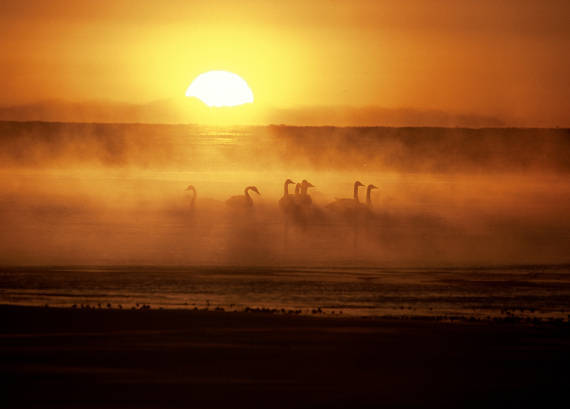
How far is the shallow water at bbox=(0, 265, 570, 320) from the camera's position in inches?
487

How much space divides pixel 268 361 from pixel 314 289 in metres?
5.07

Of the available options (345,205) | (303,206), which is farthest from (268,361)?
(345,205)

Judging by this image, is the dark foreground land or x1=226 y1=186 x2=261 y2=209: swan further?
x1=226 y1=186 x2=261 y2=209: swan

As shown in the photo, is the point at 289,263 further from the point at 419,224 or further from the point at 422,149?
the point at 422,149

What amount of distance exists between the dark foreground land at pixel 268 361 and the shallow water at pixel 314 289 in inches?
60.2

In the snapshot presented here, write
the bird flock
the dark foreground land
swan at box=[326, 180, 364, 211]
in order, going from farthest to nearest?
1. swan at box=[326, 180, 364, 211]
2. the bird flock
3. the dark foreground land

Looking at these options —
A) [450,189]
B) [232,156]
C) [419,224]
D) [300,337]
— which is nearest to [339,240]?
[419,224]

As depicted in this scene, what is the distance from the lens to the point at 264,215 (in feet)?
86.3

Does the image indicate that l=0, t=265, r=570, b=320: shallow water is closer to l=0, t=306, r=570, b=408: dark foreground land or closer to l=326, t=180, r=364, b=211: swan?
l=0, t=306, r=570, b=408: dark foreground land

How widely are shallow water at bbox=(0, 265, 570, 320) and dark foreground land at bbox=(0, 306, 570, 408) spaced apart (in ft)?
5.02

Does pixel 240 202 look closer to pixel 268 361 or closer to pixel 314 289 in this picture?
pixel 314 289

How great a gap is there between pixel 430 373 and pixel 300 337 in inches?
63.0

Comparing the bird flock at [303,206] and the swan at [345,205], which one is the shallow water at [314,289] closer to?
the bird flock at [303,206]

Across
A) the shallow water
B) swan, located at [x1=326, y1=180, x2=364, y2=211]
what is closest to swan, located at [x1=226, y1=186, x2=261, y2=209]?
swan, located at [x1=326, y1=180, x2=364, y2=211]
